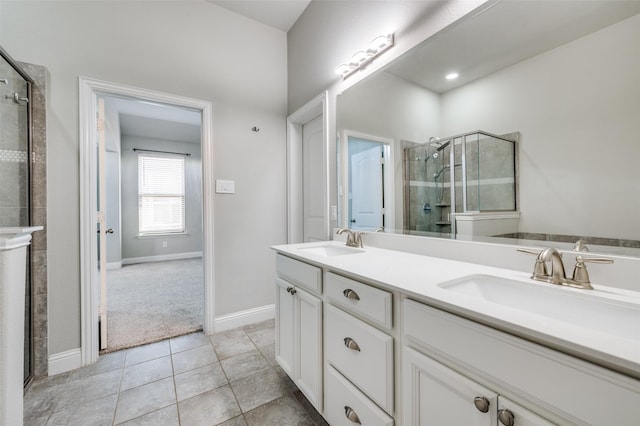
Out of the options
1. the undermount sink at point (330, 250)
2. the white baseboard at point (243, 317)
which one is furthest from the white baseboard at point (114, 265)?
the undermount sink at point (330, 250)

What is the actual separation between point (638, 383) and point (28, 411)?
8.10ft

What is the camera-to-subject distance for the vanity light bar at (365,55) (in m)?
1.55

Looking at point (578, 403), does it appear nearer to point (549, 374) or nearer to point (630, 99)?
point (549, 374)

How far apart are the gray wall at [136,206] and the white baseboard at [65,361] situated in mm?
3064

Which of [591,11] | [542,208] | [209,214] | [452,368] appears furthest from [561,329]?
[209,214]

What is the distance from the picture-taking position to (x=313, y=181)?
2566 mm

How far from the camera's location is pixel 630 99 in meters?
0.79

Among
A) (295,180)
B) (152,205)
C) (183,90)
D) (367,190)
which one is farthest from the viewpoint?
(152,205)

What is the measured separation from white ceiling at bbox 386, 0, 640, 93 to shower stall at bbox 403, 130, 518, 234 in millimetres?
302

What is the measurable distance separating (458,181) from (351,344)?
35.6 inches

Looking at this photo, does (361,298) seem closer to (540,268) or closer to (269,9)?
(540,268)

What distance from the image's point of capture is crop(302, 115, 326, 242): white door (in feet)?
8.07

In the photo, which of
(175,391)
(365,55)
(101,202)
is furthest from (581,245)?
(101,202)

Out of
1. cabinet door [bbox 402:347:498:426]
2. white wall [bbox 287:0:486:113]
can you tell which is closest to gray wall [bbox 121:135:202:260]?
white wall [bbox 287:0:486:113]
